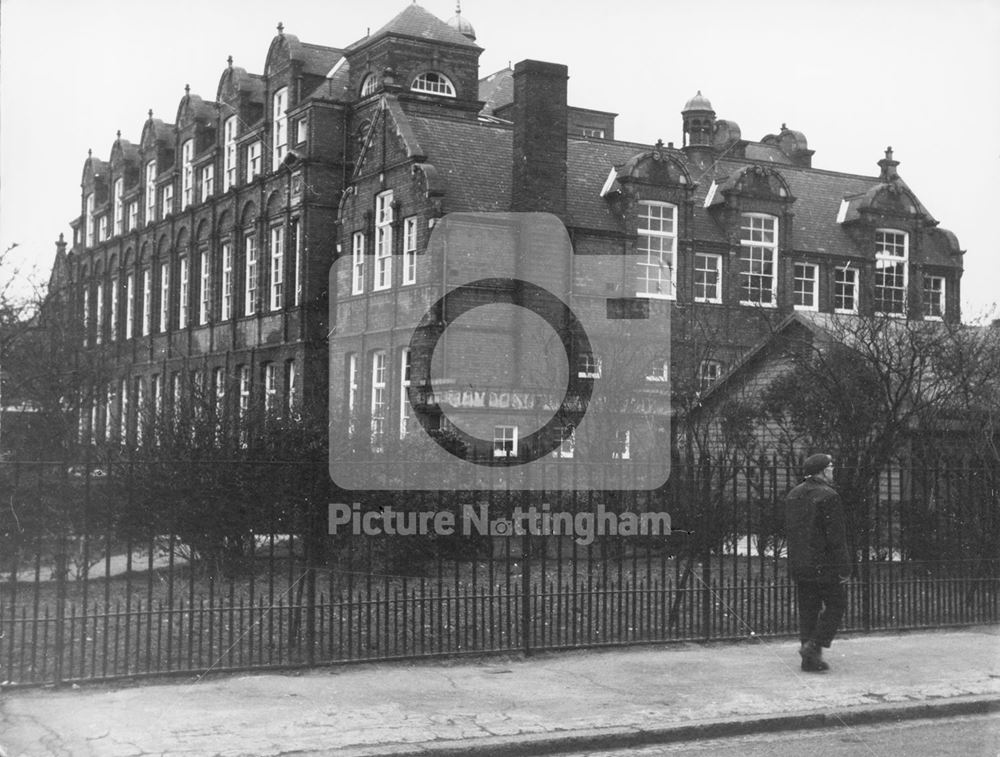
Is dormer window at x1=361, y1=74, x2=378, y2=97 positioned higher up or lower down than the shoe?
higher up

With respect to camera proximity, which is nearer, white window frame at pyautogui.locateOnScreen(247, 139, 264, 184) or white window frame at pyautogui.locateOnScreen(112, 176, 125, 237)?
white window frame at pyautogui.locateOnScreen(247, 139, 264, 184)

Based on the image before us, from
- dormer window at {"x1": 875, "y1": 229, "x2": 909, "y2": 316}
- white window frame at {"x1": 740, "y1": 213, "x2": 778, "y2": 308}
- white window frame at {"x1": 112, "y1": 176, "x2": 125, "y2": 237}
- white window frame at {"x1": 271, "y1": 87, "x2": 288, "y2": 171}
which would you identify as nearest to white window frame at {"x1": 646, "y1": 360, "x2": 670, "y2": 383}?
white window frame at {"x1": 740, "y1": 213, "x2": 778, "y2": 308}

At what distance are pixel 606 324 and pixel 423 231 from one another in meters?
5.23

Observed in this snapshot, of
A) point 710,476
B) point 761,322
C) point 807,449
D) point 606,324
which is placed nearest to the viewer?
point 710,476

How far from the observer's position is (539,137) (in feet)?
105

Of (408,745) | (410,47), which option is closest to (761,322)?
(410,47)

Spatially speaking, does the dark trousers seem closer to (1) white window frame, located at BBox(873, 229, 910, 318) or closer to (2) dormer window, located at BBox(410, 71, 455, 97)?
(2) dormer window, located at BBox(410, 71, 455, 97)

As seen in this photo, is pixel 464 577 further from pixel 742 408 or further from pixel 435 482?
pixel 742 408

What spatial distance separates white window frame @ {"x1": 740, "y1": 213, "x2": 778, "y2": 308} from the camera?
37062 millimetres

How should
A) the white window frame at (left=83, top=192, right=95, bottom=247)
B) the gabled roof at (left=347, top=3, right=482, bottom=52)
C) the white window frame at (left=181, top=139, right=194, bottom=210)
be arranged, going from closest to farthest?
the gabled roof at (left=347, top=3, right=482, bottom=52), the white window frame at (left=181, top=139, right=194, bottom=210), the white window frame at (left=83, top=192, right=95, bottom=247)

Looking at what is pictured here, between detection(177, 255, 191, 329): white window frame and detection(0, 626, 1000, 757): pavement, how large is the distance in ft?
122

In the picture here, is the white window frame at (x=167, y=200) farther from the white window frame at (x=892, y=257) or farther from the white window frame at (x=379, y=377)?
the white window frame at (x=892, y=257)

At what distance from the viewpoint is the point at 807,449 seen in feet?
60.5

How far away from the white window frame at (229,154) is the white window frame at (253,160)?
87 centimetres
